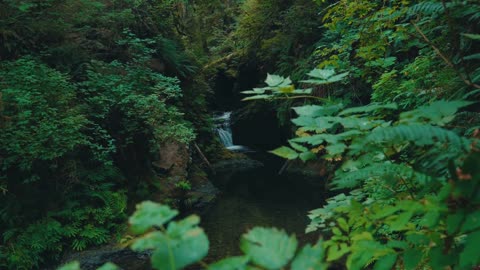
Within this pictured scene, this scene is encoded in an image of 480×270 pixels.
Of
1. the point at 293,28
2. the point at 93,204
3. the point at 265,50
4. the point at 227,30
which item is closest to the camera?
the point at 93,204

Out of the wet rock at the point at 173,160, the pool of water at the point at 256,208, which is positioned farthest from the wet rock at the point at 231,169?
the wet rock at the point at 173,160

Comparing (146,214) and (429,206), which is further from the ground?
(146,214)

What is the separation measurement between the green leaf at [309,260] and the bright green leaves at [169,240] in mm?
198

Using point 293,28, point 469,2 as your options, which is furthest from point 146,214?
point 293,28

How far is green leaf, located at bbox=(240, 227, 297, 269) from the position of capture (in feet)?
2.46

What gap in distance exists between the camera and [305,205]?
8.69m

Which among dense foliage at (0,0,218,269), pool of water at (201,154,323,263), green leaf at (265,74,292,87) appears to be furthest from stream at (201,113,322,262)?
green leaf at (265,74,292,87)

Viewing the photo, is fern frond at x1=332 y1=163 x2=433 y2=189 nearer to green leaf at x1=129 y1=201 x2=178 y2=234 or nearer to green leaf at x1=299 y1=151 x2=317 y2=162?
green leaf at x1=299 y1=151 x2=317 y2=162

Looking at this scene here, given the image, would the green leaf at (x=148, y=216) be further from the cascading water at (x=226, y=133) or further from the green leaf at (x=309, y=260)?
the cascading water at (x=226, y=133)

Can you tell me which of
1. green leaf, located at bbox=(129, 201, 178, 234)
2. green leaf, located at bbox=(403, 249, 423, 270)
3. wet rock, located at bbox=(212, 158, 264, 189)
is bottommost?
wet rock, located at bbox=(212, 158, 264, 189)

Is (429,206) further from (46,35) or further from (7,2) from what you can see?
(46,35)

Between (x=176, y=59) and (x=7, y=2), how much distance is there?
488 cm

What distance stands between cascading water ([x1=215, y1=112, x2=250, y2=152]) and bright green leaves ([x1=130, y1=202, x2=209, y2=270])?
15.2 meters

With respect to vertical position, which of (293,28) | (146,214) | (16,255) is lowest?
(16,255)
